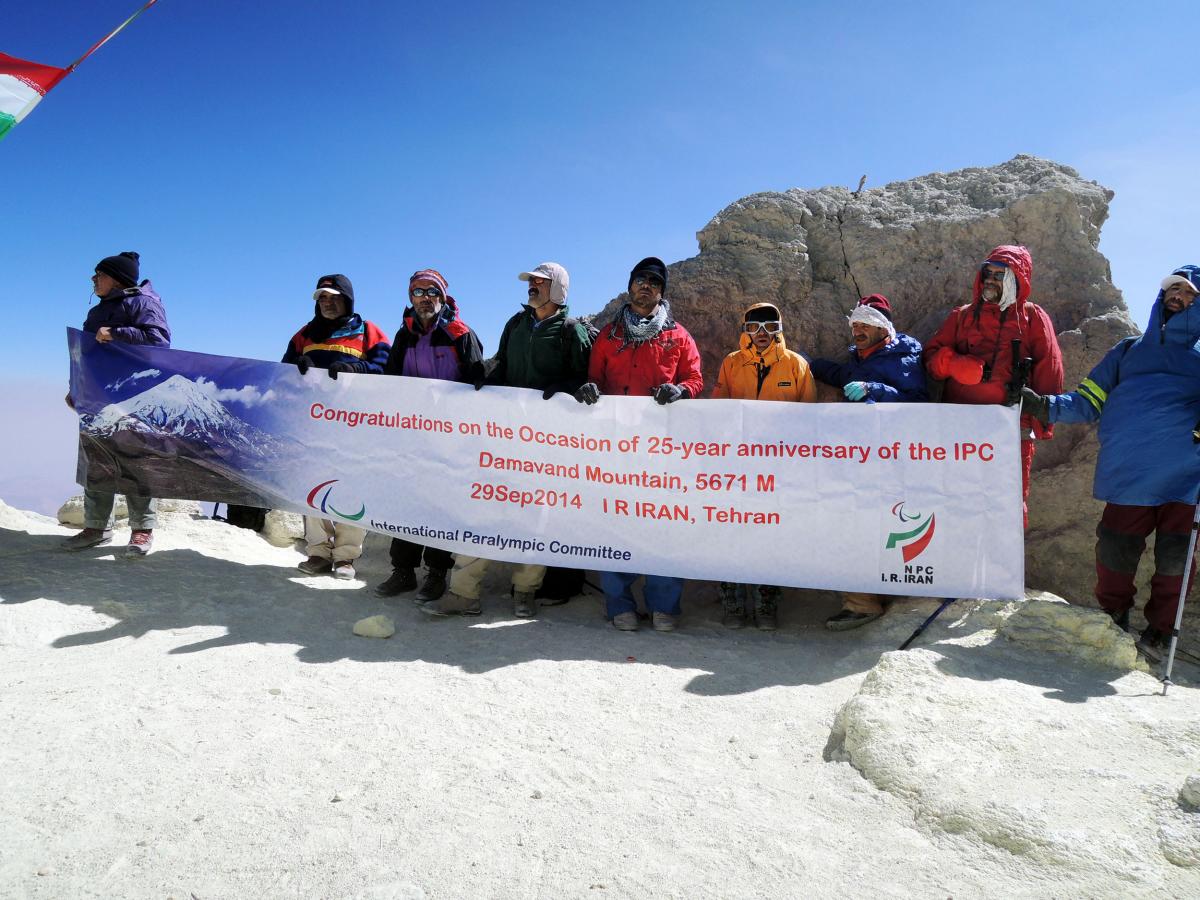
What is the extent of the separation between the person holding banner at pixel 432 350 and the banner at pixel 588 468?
0.78 ft

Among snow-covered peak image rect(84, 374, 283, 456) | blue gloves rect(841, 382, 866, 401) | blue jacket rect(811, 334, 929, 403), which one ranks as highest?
blue jacket rect(811, 334, 929, 403)

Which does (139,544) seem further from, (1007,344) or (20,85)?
(1007,344)

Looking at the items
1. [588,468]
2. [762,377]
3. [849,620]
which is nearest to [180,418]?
[588,468]

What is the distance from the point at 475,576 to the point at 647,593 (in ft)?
4.15

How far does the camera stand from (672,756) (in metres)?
3.17

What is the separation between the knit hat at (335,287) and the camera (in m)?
5.68

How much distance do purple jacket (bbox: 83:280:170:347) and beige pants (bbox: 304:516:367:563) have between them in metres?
1.88

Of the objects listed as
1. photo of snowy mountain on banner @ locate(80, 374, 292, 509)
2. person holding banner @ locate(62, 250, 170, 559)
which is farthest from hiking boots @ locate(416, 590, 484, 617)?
person holding banner @ locate(62, 250, 170, 559)

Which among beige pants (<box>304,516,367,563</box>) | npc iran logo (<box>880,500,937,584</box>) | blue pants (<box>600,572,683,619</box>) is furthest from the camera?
beige pants (<box>304,516,367,563</box>)

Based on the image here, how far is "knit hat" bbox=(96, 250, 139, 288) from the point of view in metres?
5.74

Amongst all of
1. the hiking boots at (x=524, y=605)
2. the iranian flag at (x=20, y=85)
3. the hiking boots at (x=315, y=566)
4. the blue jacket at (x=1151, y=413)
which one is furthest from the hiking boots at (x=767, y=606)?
the iranian flag at (x=20, y=85)

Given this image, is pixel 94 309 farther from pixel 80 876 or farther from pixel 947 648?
pixel 947 648

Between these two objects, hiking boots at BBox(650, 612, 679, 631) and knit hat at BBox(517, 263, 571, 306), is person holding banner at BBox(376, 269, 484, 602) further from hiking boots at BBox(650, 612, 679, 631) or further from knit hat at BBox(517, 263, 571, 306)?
hiking boots at BBox(650, 612, 679, 631)

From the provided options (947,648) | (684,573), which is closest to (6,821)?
(684,573)
